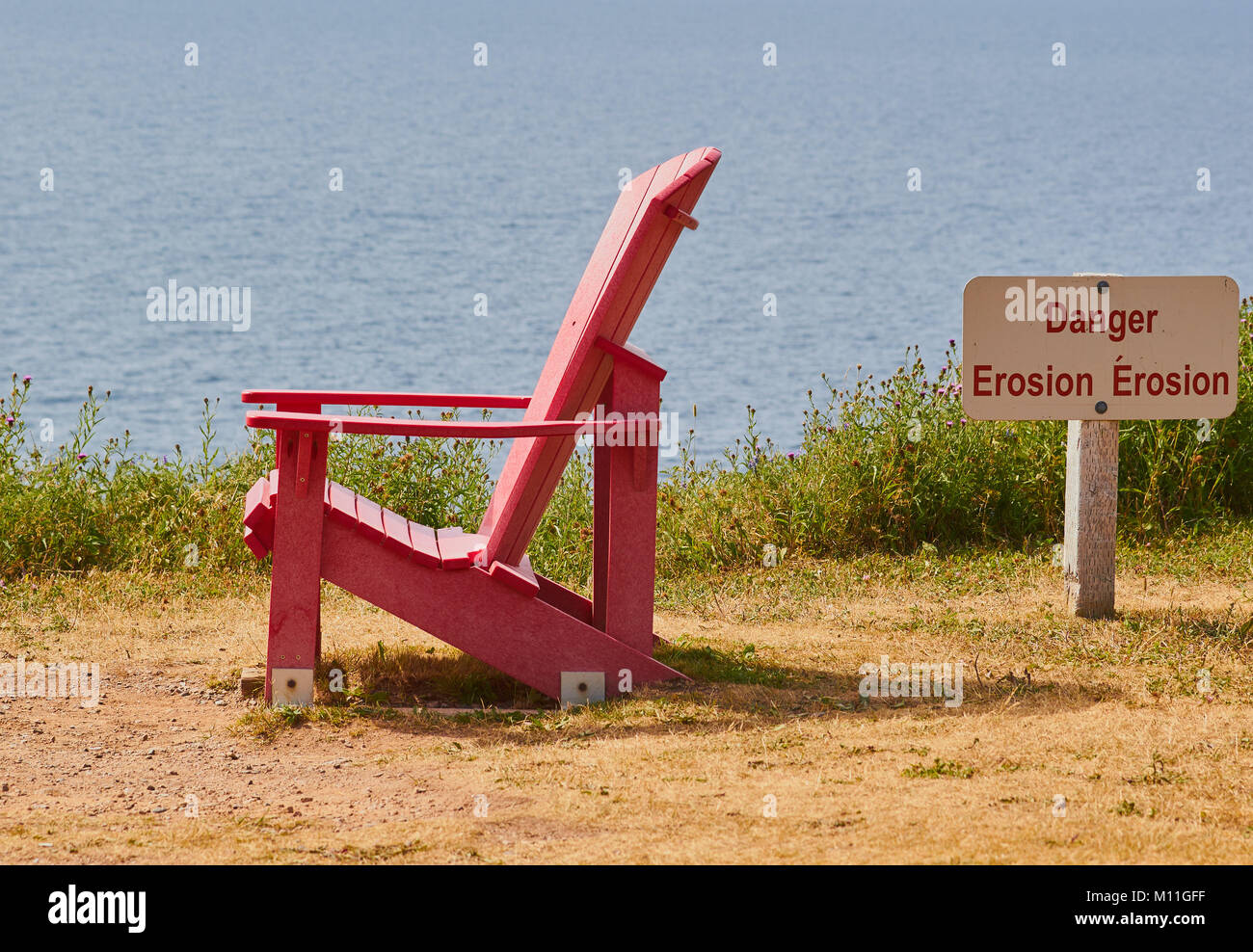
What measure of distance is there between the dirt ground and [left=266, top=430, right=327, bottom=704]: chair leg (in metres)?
0.17

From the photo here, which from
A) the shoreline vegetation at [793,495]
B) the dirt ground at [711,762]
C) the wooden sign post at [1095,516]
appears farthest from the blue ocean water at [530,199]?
the dirt ground at [711,762]

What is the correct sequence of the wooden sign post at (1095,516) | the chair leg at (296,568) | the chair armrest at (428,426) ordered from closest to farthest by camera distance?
the chair armrest at (428,426) < the chair leg at (296,568) < the wooden sign post at (1095,516)

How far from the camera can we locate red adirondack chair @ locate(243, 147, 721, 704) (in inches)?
173

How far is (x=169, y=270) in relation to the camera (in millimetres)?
28828

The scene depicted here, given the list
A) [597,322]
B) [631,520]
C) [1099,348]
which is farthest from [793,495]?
[597,322]

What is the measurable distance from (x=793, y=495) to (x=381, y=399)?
2548 millimetres

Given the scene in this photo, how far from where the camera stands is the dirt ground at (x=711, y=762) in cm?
335

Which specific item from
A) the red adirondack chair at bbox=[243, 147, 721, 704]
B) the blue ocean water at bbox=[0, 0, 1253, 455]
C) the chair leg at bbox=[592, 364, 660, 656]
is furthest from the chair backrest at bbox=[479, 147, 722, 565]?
the blue ocean water at bbox=[0, 0, 1253, 455]

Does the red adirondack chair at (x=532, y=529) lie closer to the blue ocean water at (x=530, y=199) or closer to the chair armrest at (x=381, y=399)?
the chair armrest at (x=381, y=399)

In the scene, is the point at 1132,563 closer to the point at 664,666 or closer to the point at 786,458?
the point at 786,458

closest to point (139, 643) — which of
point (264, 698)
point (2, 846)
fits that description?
point (264, 698)

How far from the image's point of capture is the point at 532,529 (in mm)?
4734

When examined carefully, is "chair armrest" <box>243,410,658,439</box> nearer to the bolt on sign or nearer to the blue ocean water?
the bolt on sign
